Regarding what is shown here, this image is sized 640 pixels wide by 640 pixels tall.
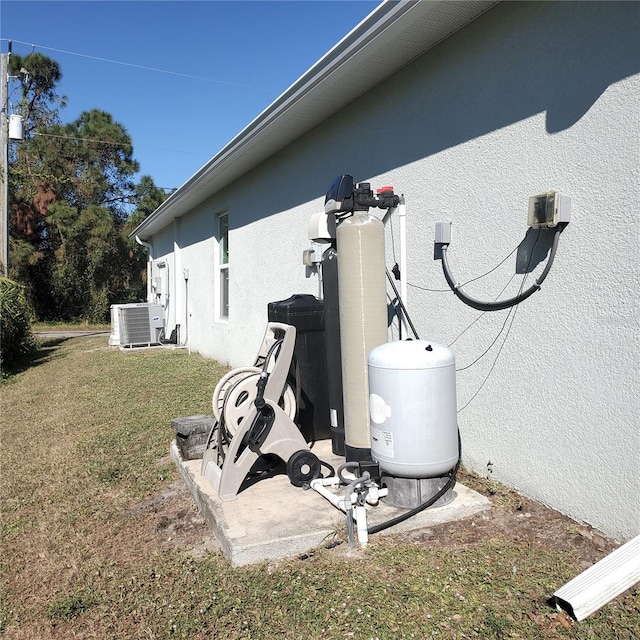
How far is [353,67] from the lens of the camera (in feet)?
14.7

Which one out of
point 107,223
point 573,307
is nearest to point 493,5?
point 573,307

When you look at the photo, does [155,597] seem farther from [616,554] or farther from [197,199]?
[197,199]

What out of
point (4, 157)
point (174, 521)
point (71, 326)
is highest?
point (4, 157)

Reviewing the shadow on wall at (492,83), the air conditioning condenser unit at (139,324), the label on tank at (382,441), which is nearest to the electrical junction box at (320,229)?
the shadow on wall at (492,83)

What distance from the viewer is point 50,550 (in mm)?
3150

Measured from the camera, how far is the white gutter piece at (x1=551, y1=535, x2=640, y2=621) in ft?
7.47

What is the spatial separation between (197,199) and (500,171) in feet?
26.7

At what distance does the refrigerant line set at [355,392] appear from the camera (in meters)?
3.11

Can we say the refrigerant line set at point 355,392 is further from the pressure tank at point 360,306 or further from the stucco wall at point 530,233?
the stucco wall at point 530,233

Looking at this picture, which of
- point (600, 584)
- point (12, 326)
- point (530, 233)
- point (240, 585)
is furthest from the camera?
point (12, 326)

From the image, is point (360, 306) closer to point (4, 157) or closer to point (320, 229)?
point (320, 229)

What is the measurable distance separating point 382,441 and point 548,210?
1580mm

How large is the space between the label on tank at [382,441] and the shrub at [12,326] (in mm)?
8821

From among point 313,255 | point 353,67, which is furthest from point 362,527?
point 313,255
